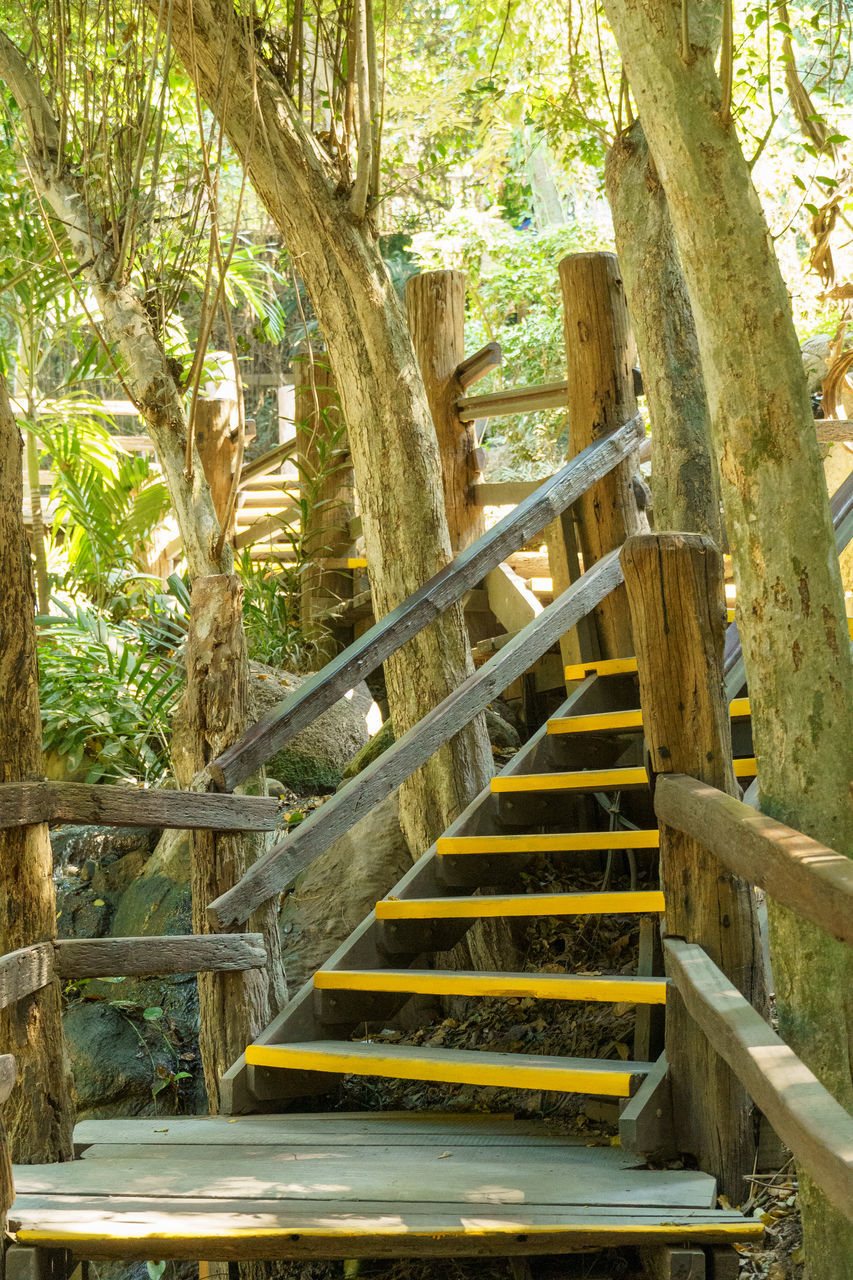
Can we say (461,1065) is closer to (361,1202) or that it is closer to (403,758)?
(361,1202)

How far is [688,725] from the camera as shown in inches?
119

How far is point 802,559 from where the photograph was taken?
276 centimetres

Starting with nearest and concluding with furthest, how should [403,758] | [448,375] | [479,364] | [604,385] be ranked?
[403,758]
[604,385]
[479,364]
[448,375]

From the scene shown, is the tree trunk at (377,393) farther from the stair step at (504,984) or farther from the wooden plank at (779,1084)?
the wooden plank at (779,1084)

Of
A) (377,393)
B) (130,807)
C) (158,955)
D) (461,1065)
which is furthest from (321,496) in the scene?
(461,1065)

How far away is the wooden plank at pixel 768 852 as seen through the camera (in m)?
1.92

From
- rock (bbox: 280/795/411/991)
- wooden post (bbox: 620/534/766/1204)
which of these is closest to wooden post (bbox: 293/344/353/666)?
rock (bbox: 280/795/411/991)

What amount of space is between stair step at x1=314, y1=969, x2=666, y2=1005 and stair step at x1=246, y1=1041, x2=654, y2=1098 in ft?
0.58

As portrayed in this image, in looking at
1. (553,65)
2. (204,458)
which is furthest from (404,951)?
(553,65)

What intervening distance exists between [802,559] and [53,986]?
7.64 feet

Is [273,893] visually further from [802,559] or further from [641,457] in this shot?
[641,457]

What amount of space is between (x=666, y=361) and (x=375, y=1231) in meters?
3.60

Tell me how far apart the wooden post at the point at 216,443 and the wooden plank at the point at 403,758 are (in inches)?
112

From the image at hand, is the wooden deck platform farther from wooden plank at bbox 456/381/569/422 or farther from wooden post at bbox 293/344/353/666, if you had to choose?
wooden post at bbox 293/344/353/666
